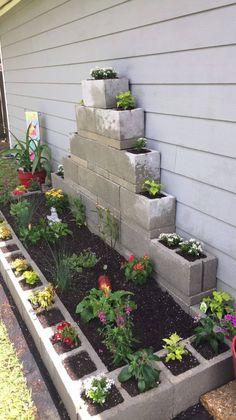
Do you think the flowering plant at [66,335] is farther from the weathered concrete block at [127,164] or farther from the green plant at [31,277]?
the weathered concrete block at [127,164]

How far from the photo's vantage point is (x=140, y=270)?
105 inches

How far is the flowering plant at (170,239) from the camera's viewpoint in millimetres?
2602

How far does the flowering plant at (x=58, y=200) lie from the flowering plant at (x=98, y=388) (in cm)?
250

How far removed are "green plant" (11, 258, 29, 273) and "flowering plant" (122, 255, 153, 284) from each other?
854 millimetres

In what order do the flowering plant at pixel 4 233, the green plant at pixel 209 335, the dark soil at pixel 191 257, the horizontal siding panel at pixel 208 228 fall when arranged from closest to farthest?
1. the green plant at pixel 209 335
2. the horizontal siding panel at pixel 208 228
3. the dark soil at pixel 191 257
4. the flowering plant at pixel 4 233

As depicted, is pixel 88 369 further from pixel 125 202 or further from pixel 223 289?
pixel 125 202

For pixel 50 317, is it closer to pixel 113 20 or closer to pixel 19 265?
pixel 19 265

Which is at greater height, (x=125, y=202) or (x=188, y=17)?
(x=188, y=17)

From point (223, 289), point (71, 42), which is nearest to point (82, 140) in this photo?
point (71, 42)

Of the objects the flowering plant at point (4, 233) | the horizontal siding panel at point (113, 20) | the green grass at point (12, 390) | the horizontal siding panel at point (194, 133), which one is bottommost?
the green grass at point (12, 390)

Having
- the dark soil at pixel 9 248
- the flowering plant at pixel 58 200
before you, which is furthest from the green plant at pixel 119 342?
the flowering plant at pixel 58 200

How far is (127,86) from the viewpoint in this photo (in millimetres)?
2994

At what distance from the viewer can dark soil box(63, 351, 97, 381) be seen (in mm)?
1953

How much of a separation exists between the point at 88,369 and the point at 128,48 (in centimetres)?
239
